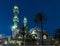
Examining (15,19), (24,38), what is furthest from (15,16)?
(24,38)

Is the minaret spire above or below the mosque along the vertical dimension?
above

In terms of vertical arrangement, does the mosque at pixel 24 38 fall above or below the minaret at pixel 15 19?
below

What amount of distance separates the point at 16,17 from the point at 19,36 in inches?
676

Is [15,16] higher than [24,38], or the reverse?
[15,16]

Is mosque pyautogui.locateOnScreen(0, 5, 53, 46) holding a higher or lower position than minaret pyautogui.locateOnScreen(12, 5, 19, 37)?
lower

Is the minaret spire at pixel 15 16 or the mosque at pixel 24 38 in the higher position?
the minaret spire at pixel 15 16

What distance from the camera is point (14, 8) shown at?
93250mm

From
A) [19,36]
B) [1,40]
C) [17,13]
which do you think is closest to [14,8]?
[17,13]

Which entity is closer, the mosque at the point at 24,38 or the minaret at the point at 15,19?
the mosque at the point at 24,38

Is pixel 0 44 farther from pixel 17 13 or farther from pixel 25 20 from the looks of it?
pixel 25 20

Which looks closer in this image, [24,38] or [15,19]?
[24,38]

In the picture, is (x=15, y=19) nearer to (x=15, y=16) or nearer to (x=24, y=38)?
(x=15, y=16)

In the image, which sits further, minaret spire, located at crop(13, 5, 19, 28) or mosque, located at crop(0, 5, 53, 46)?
minaret spire, located at crop(13, 5, 19, 28)

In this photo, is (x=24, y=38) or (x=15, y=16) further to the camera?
(x=15, y=16)
